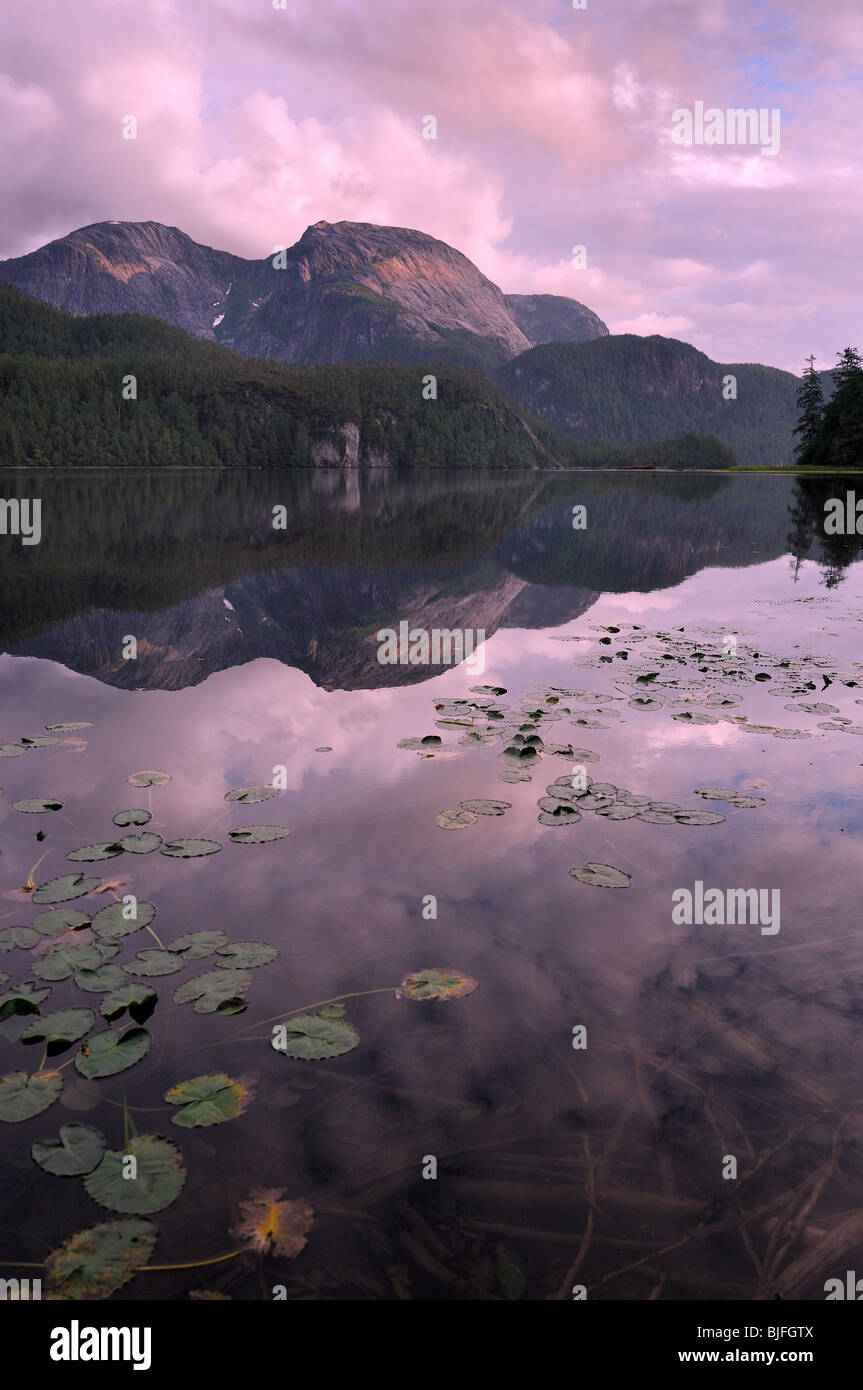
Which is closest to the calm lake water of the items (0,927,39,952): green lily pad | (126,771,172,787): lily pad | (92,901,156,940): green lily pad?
(0,927,39,952): green lily pad

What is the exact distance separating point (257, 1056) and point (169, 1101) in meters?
0.68

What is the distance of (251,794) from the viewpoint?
34.6 feet

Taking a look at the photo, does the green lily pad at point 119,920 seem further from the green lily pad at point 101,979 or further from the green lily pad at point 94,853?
the green lily pad at point 94,853

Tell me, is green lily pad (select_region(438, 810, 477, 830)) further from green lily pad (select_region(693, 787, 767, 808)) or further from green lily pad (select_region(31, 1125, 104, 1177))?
green lily pad (select_region(31, 1125, 104, 1177))

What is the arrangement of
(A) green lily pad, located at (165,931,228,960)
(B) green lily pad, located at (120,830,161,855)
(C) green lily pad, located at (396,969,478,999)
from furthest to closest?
(B) green lily pad, located at (120,830,161,855), (A) green lily pad, located at (165,931,228,960), (C) green lily pad, located at (396,969,478,999)

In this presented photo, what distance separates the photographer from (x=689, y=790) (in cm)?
1093

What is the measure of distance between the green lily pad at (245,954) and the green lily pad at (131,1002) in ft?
2.23

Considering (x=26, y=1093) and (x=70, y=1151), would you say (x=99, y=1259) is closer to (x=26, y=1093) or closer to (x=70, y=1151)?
(x=70, y=1151)

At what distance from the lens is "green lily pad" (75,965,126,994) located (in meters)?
6.51

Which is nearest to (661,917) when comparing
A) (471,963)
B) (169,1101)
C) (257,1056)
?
(471,963)

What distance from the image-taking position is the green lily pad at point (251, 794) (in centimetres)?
1039

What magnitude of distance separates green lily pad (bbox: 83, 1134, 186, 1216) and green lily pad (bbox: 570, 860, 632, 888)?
482cm
